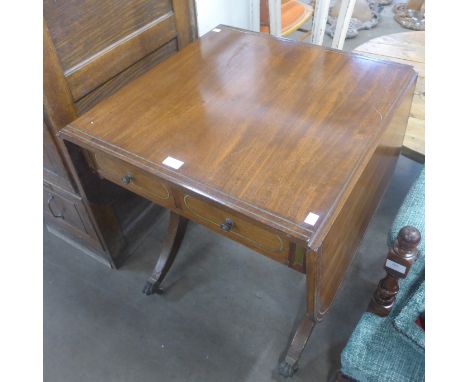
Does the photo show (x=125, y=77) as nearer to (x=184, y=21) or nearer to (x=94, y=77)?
(x=94, y=77)

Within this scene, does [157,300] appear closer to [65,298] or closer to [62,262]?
[65,298]

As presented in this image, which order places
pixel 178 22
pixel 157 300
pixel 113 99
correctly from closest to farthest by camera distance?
pixel 113 99 < pixel 178 22 < pixel 157 300

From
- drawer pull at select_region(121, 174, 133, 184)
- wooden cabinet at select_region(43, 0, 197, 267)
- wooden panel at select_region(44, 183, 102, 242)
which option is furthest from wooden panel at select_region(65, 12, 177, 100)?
wooden panel at select_region(44, 183, 102, 242)

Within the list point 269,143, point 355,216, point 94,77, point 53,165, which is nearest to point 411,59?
point 355,216

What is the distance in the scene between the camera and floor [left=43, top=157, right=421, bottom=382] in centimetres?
126

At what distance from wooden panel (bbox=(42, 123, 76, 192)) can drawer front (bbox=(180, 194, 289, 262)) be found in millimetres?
471

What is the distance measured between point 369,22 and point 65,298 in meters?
3.00

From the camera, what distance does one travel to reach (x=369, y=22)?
10.2ft

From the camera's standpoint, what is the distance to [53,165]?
1211mm

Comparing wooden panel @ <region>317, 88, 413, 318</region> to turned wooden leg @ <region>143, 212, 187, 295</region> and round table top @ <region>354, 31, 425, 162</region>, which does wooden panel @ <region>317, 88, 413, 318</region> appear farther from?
turned wooden leg @ <region>143, 212, 187, 295</region>

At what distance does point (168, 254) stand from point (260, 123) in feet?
2.39
